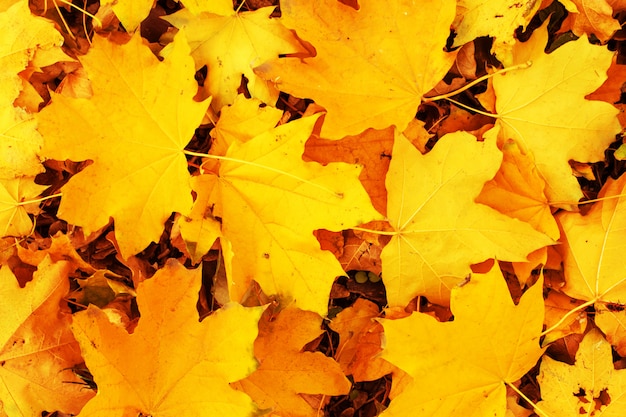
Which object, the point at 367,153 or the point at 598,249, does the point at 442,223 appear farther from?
the point at 598,249

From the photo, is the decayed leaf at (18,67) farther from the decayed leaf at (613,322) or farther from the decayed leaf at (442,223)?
the decayed leaf at (613,322)

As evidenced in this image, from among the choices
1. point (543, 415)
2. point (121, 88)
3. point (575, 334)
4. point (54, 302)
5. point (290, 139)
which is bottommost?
point (543, 415)

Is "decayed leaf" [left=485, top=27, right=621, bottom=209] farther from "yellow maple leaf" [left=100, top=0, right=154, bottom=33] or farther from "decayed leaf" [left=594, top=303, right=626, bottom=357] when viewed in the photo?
"yellow maple leaf" [left=100, top=0, right=154, bottom=33]

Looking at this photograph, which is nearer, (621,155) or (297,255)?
(297,255)

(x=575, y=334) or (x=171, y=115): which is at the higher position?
(x=171, y=115)

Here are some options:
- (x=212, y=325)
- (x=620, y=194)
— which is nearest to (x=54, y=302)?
(x=212, y=325)

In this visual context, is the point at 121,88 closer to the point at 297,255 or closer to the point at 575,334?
the point at 297,255
